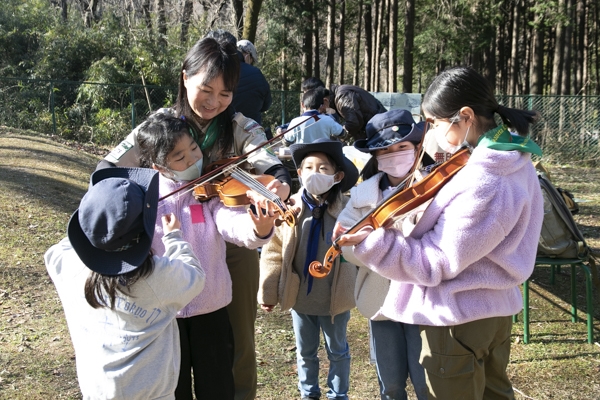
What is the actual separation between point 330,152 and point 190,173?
0.85 meters

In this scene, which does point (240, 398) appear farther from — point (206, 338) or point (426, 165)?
point (426, 165)

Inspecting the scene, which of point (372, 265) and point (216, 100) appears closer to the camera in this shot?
point (372, 265)

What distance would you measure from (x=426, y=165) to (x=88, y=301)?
1791 mm

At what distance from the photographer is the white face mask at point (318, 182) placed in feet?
10.6

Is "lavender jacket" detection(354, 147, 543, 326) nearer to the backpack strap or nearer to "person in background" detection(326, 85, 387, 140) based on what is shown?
the backpack strap

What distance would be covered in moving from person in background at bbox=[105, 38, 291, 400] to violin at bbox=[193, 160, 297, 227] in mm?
52

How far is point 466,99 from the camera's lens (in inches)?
89.4

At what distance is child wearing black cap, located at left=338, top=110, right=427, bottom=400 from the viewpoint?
2797 mm

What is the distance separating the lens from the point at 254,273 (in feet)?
9.89

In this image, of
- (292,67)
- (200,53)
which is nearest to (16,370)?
(200,53)

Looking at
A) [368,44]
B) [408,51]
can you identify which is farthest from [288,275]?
[368,44]

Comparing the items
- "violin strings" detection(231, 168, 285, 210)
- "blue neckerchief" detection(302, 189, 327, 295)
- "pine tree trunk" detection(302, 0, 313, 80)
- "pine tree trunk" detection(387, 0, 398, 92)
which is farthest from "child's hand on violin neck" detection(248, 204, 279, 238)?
"pine tree trunk" detection(302, 0, 313, 80)

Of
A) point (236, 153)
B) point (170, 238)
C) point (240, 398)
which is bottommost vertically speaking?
point (240, 398)

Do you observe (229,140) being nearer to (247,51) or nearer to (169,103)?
(247,51)
